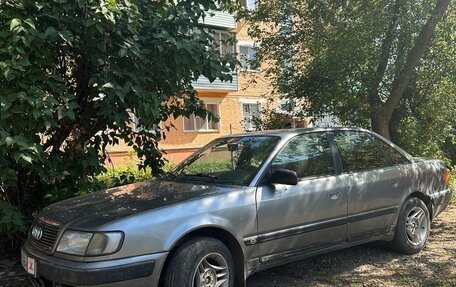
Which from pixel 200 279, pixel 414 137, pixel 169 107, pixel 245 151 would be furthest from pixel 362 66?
pixel 200 279

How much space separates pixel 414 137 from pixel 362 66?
2.10m

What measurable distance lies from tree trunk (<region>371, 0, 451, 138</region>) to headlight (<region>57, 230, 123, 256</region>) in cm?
627

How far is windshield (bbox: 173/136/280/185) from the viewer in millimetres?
4715

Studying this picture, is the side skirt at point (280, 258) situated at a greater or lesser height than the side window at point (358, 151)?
lesser

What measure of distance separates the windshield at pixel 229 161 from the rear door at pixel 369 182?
1.03 meters

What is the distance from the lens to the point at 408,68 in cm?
817

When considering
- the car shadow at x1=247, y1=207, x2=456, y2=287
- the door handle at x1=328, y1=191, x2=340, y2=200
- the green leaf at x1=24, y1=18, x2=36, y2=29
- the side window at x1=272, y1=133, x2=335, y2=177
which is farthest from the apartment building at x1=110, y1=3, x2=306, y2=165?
the green leaf at x1=24, y1=18, x2=36, y2=29

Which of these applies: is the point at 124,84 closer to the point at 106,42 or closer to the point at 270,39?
the point at 106,42

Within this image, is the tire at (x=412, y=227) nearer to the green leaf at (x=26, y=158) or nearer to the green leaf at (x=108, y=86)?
the green leaf at (x=108, y=86)

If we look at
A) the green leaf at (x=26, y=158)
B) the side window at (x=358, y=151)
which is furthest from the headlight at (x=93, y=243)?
the side window at (x=358, y=151)

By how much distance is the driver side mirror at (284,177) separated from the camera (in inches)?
174

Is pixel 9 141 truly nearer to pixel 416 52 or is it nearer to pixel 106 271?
pixel 106 271

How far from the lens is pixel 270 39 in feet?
32.4

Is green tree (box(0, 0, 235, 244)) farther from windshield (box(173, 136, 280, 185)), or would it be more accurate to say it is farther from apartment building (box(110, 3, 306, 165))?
apartment building (box(110, 3, 306, 165))
